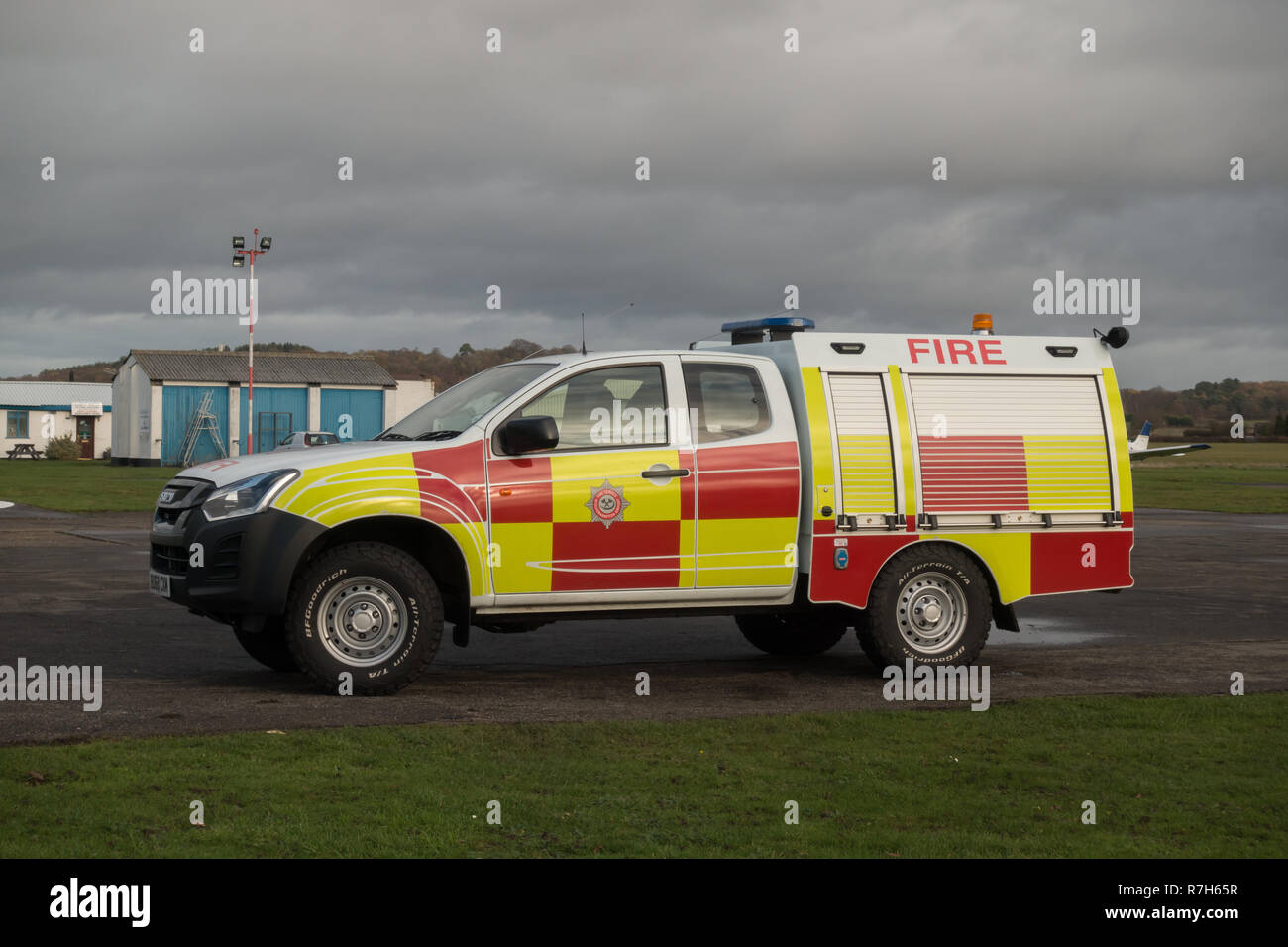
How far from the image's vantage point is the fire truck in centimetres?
859

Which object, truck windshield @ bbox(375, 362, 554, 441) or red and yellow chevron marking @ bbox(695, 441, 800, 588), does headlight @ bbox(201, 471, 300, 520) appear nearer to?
truck windshield @ bbox(375, 362, 554, 441)

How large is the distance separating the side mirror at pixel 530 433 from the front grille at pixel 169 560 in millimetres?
2011

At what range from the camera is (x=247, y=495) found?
8.48 m

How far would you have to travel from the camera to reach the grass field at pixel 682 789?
540 cm

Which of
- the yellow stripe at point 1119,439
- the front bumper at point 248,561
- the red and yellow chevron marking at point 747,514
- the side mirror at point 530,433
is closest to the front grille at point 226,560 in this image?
the front bumper at point 248,561

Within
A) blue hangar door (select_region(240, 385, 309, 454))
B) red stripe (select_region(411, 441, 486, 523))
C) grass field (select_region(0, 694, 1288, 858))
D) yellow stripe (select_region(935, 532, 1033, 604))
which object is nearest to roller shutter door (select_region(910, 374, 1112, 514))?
yellow stripe (select_region(935, 532, 1033, 604))

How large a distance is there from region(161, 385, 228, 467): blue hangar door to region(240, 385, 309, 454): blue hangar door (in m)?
1.62

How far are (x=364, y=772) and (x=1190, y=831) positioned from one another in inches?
136

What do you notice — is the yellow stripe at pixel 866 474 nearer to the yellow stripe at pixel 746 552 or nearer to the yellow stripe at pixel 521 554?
the yellow stripe at pixel 746 552

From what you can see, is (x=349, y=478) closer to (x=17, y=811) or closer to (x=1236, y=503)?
(x=17, y=811)

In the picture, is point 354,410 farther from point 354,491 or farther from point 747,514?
point 354,491

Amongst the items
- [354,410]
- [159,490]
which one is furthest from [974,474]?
[354,410]

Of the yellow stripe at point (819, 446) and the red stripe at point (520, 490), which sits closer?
the red stripe at point (520, 490)
